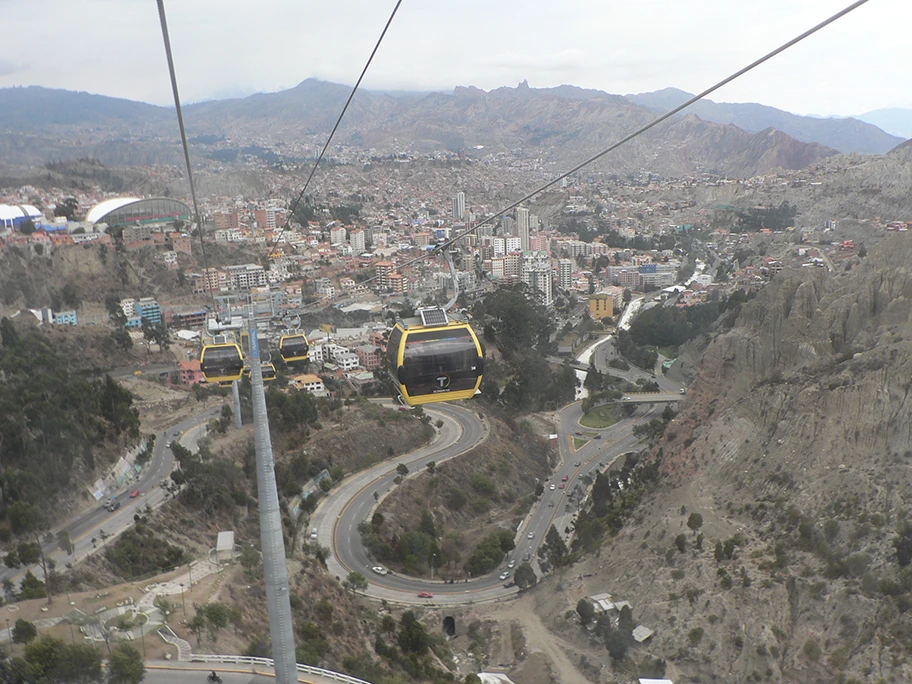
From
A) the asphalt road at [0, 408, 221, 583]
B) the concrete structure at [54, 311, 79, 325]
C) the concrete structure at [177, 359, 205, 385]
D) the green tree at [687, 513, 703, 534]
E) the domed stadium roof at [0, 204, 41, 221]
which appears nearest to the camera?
the asphalt road at [0, 408, 221, 583]

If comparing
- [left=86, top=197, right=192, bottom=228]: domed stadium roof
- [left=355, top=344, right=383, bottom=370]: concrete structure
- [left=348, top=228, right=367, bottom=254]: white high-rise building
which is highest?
[left=86, top=197, right=192, bottom=228]: domed stadium roof

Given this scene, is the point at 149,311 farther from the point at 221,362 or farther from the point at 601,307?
the point at 601,307

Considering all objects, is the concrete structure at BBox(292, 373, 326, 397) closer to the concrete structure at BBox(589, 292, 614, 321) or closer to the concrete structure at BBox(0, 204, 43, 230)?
the concrete structure at BBox(0, 204, 43, 230)

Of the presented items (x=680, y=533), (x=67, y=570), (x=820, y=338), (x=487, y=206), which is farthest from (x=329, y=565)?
(x=487, y=206)

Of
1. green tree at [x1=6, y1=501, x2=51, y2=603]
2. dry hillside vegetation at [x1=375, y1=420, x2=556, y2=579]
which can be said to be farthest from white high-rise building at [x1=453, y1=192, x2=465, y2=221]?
green tree at [x1=6, y1=501, x2=51, y2=603]

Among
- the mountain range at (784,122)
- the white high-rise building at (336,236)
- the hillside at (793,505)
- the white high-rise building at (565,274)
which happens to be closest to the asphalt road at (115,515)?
the hillside at (793,505)

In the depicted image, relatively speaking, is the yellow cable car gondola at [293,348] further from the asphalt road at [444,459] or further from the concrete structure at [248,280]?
the asphalt road at [444,459]
